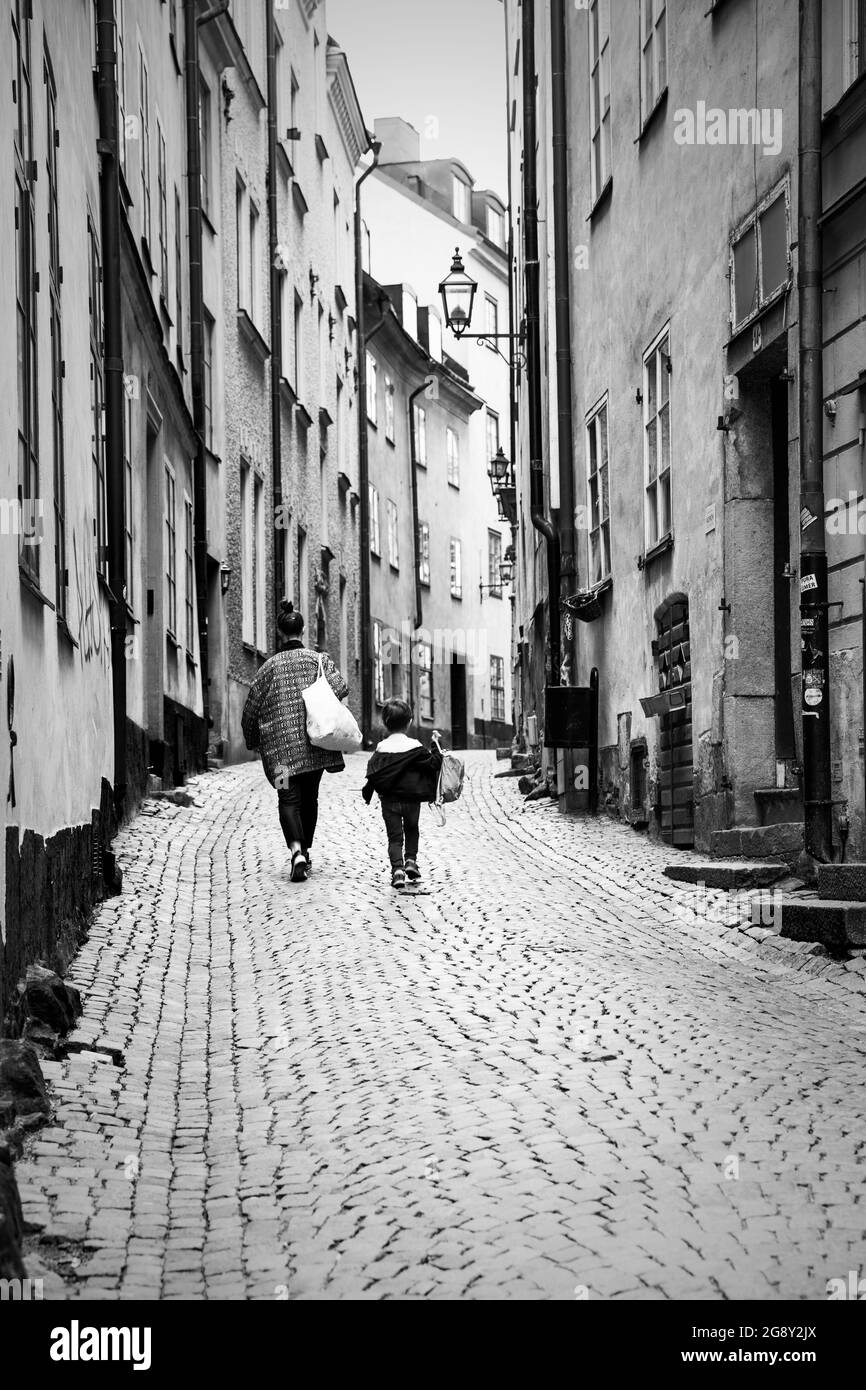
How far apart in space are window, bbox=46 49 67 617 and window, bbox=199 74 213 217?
41.9 ft

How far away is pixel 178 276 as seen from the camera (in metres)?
19.4

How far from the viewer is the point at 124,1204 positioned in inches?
195

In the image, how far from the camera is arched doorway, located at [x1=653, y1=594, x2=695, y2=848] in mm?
12523

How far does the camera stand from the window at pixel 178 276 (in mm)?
19031

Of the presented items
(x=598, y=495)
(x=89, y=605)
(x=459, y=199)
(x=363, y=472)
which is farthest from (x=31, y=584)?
(x=459, y=199)

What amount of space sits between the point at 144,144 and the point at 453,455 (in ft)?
95.9

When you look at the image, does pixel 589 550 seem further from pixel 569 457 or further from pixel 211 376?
pixel 211 376

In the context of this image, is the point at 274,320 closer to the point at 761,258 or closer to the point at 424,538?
the point at 761,258

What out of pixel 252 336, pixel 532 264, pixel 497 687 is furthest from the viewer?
pixel 497 687

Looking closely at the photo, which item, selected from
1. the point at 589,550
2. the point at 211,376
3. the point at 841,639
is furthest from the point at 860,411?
the point at 211,376

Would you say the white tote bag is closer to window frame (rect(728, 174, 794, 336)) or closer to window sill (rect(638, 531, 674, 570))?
window sill (rect(638, 531, 674, 570))

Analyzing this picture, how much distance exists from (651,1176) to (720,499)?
7.26 meters

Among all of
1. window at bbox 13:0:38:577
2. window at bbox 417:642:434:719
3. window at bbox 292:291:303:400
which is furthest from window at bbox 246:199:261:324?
window at bbox 13:0:38:577

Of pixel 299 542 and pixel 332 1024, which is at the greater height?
pixel 299 542
